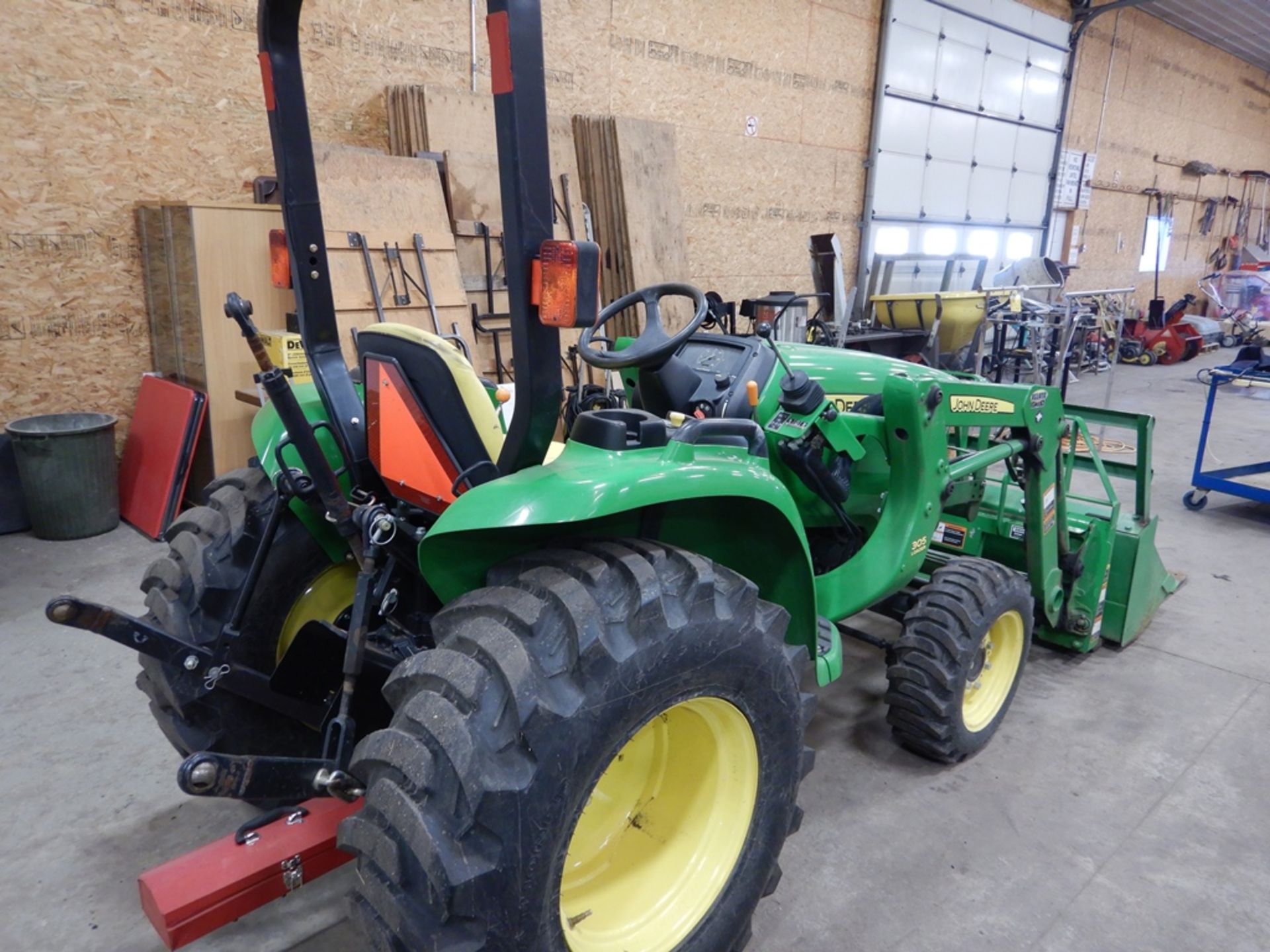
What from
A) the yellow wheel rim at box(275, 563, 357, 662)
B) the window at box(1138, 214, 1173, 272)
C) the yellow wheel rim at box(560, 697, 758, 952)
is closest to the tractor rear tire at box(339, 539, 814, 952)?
the yellow wheel rim at box(560, 697, 758, 952)

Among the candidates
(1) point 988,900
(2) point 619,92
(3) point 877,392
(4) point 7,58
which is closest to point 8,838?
(1) point 988,900

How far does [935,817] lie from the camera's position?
233 cm

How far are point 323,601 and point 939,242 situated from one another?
9.15 metres

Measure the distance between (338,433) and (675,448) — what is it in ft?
2.54

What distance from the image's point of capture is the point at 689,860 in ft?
5.54

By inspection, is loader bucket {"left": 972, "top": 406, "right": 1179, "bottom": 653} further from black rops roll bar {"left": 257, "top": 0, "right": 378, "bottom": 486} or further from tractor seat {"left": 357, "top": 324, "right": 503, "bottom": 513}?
black rops roll bar {"left": 257, "top": 0, "right": 378, "bottom": 486}

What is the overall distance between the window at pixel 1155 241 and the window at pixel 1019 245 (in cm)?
419

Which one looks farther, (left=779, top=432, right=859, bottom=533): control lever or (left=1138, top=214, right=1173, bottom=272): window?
(left=1138, top=214, right=1173, bottom=272): window

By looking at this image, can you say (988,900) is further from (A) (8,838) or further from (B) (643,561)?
(A) (8,838)

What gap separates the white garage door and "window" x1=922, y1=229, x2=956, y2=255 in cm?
2

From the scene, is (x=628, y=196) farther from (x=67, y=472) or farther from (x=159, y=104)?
(x=67, y=472)

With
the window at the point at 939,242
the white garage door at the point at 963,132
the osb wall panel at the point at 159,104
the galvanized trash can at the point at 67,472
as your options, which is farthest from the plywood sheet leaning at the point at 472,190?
the window at the point at 939,242

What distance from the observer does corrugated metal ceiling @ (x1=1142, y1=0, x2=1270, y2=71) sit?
11.7m

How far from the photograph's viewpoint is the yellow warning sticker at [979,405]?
8.33ft
